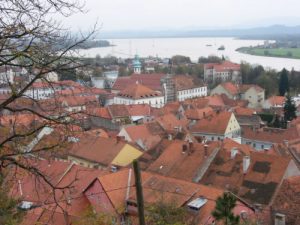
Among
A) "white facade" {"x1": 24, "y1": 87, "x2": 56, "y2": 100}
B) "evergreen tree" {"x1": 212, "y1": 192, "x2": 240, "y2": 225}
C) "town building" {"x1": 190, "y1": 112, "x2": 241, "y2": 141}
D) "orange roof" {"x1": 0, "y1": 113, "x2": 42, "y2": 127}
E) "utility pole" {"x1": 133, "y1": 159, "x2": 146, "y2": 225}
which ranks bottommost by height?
"town building" {"x1": 190, "y1": 112, "x2": 241, "y2": 141}

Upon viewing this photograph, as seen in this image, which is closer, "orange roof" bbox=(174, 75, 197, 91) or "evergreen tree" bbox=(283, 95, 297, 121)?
"evergreen tree" bbox=(283, 95, 297, 121)

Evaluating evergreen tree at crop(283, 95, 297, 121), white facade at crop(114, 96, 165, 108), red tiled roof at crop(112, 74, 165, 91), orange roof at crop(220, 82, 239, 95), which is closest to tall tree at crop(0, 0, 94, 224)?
evergreen tree at crop(283, 95, 297, 121)

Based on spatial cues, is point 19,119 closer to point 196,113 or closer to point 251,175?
point 251,175

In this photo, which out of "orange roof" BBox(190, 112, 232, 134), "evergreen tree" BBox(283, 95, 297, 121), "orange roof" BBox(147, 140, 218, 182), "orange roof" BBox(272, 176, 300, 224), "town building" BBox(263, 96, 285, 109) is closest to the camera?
"orange roof" BBox(272, 176, 300, 224)

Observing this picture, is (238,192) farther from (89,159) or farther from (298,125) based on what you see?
(298,125)

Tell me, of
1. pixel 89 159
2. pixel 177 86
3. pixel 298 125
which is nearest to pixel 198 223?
pixel 89 159

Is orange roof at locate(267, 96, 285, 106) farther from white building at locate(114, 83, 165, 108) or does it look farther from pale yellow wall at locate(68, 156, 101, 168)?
pale yellow wall at locate(68, 156, 101, 168)

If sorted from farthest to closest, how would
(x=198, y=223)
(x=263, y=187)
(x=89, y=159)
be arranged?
1. (x=89, y=159)
2. (x=263, y=187)
3. (x=198, y=223)

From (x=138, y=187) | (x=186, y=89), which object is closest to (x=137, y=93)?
(x=186, y=89)
